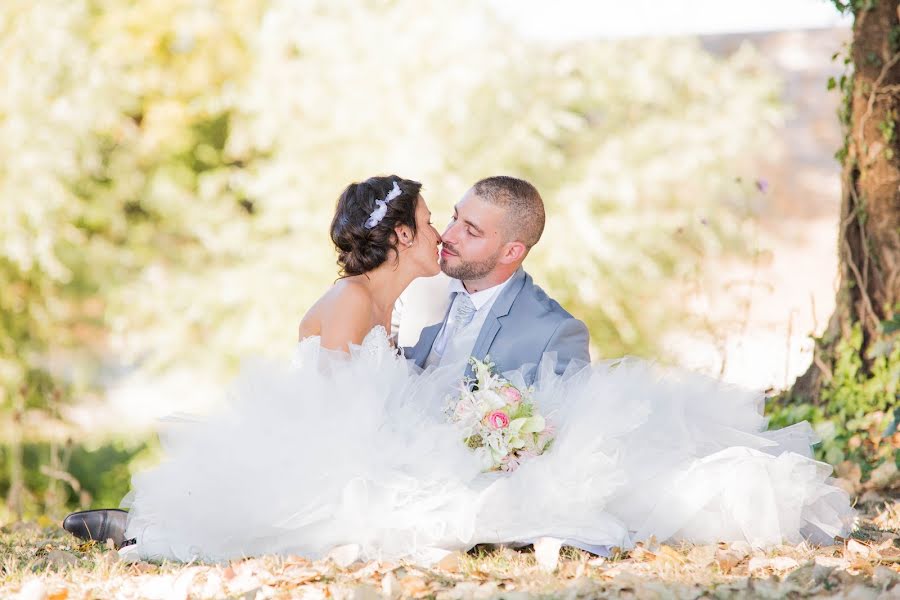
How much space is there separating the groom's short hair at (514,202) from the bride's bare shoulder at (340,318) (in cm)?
78

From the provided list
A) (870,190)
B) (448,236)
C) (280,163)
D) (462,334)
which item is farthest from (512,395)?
(280,163)

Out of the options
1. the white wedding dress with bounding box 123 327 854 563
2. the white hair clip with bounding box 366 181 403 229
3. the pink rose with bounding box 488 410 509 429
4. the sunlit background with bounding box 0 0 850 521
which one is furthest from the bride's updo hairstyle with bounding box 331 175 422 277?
the sunlit background with bounding box 0 0 850 521

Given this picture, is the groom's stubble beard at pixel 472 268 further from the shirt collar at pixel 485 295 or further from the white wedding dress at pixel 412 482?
the white wedding dress at pixel 412 482

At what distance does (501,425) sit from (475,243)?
1.19 metres

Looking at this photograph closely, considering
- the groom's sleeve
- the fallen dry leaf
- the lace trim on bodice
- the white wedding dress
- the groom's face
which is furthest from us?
the groom's face

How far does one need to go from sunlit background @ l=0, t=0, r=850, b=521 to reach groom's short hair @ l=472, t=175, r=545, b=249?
622 centimetres

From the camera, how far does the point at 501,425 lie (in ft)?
10.8

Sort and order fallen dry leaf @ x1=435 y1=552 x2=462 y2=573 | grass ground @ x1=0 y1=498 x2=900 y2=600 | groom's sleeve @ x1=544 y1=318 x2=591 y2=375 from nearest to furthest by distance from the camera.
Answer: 1. grass ground @ x1=0 y1=498 x2=900 y2=600
2. fallen dry leaf @ x1=435 y1=552 x2=462 y2=573
3. groom's sleeve @ x1=544 y1=318 x2=591 y2=375

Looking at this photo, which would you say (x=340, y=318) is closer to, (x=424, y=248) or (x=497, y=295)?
(x=424, y=248)

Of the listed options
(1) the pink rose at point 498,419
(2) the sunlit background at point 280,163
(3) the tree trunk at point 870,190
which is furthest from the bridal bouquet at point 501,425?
(2) the sunlit background at point 280,163

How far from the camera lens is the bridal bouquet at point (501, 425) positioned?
330 centimetres

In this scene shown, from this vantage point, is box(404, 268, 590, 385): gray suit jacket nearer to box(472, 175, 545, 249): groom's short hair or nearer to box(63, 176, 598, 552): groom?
box(63, 176, 598, 552): groom

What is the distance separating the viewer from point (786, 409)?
213 inches

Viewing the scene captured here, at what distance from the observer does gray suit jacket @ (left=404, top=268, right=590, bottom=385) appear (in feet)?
13.0
